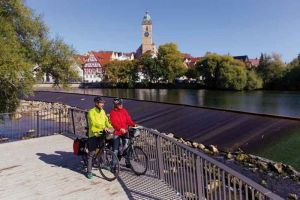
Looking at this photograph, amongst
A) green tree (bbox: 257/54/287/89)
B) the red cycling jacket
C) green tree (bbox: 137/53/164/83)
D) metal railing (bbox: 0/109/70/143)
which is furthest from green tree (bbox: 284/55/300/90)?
the red cycling jacket

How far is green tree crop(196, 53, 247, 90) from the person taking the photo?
7481cm

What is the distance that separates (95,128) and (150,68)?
9066cm

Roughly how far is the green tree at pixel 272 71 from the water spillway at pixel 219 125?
175 feet

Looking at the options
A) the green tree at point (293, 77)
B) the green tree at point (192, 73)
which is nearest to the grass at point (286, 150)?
→ the green tree at point (293, 77)

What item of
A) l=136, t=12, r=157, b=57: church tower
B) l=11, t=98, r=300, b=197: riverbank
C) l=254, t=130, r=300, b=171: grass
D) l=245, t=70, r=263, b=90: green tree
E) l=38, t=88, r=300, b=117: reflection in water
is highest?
l=136, t=12, r=157, b=57: church tower

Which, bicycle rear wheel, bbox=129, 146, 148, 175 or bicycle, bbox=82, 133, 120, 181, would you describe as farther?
bicycle rear wheel, bbox=129, 146, 148, 175

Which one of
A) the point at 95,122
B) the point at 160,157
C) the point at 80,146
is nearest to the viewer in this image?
the point at 160,157

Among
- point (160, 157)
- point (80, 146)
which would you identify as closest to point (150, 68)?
point (80, 146)

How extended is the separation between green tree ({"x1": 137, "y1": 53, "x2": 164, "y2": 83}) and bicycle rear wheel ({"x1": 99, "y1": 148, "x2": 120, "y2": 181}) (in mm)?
89291

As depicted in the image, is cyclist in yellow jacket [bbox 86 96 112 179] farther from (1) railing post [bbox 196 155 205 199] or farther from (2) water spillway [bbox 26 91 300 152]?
(2) water spillway [bbox 26 91 300 152]

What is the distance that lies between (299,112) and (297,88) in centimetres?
3737

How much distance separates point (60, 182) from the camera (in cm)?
828

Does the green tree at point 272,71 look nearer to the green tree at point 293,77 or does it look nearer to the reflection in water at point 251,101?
the green tree at point 293,77

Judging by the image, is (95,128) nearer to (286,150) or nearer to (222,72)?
(286,150)
